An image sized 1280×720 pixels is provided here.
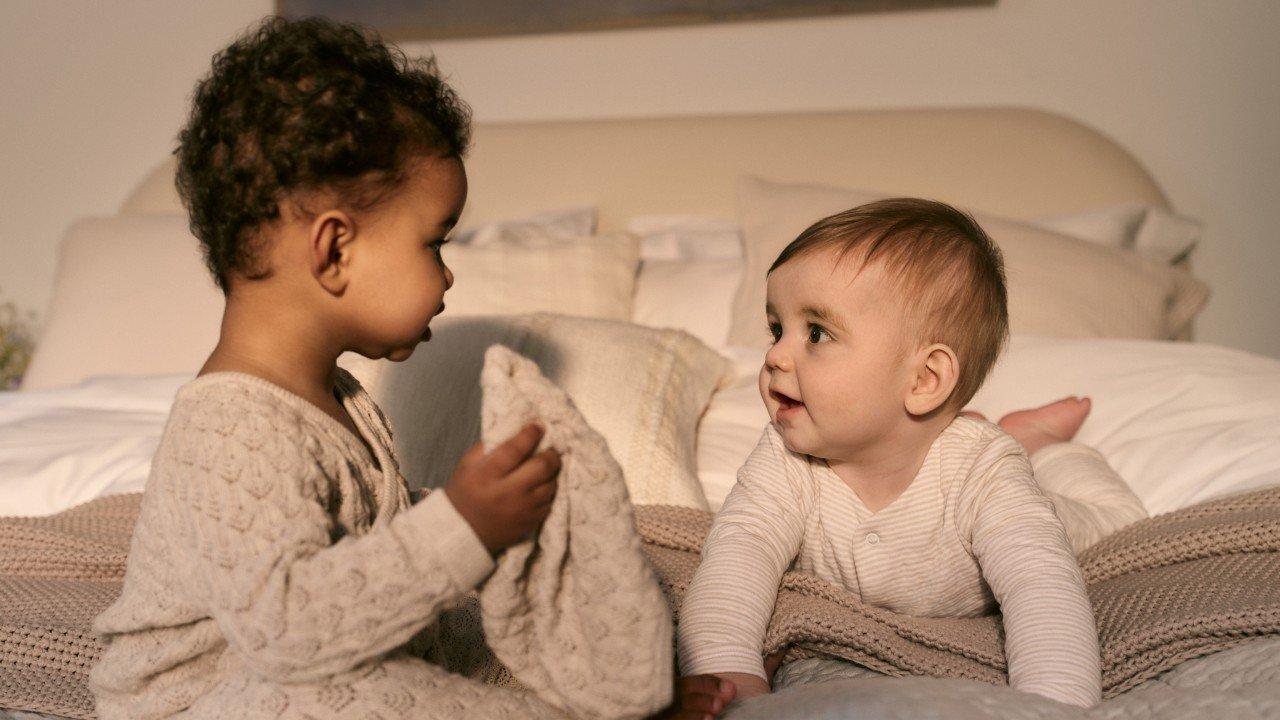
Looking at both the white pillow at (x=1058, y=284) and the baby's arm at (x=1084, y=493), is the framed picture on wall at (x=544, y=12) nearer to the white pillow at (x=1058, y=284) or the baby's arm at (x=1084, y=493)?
the white pillow at (x=1058, y=284)

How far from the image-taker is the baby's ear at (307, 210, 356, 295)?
857 millimetres

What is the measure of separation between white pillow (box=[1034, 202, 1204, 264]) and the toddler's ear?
1222 mm

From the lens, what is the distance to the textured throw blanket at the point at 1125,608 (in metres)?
0.92

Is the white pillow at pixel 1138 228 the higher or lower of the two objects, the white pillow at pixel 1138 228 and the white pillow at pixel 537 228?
the higher

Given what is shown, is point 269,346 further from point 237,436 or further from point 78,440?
point 78,440

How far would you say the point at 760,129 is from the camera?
2.48m

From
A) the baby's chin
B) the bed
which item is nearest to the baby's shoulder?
the baby's chin

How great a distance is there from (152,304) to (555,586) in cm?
172

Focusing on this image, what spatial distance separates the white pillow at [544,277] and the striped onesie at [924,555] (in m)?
0.84

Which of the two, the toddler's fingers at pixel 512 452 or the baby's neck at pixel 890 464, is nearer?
the toddler's fingers at pixel 512 452

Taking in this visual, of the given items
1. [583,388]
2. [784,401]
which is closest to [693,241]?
[583,388]

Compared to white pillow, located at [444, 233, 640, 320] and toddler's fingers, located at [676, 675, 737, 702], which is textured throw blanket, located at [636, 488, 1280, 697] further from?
white pillow, located at [444, 233, 640, 320]

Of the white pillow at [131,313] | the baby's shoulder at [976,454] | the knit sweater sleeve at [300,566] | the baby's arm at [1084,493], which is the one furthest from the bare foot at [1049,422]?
the white pillow at [131,313]

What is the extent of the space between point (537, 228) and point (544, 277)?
38cm
